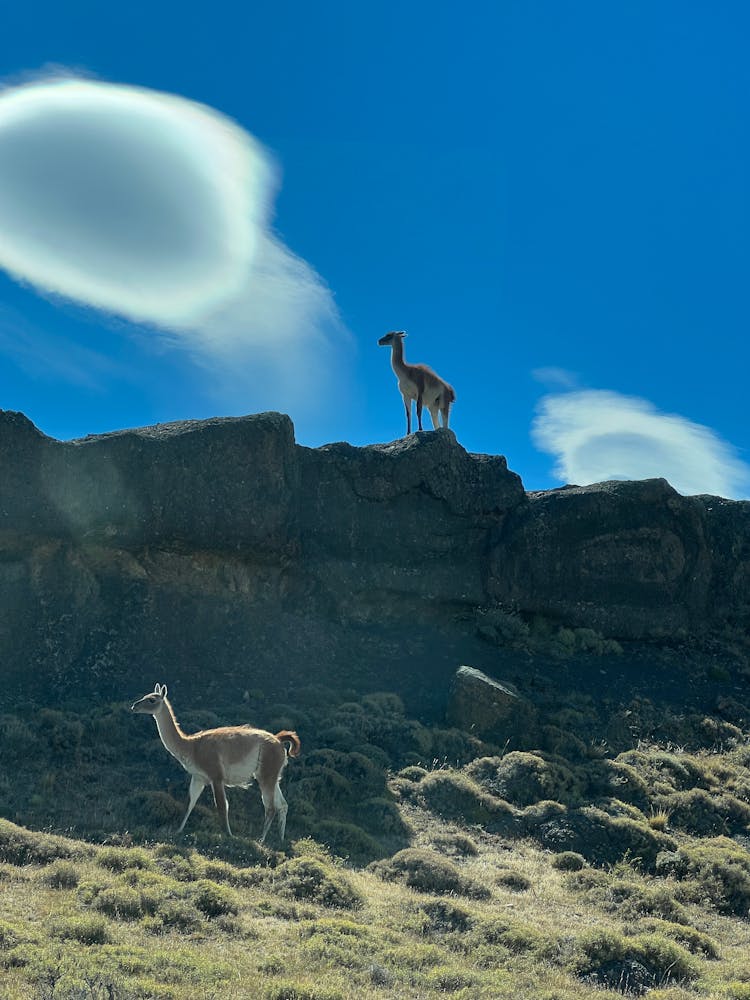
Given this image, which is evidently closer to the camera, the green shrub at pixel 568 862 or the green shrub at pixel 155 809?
the green shrub at pixel 155 809

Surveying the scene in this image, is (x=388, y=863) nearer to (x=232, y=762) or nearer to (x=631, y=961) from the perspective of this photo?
(x=232, y=762)

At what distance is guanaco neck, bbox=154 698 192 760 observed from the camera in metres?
14.2

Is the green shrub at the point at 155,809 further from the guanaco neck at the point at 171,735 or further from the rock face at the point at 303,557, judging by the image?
the rock face at the point at 303,557

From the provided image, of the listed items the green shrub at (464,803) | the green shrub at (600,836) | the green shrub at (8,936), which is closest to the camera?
the green shrub at (8,936)

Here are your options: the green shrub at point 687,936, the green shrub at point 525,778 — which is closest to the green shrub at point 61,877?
the green shrub at point 687,936

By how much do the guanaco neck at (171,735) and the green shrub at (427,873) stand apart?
11.1 feet

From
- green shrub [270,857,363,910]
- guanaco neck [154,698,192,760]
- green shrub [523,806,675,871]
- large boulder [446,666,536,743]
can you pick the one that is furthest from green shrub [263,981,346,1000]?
large boulder [446,666,536,743]

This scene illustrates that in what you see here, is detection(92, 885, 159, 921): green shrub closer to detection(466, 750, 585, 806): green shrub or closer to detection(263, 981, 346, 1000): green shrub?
detection(263, 981, 346, 1000): green shrub

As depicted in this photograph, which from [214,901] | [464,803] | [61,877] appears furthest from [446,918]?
[464,803]

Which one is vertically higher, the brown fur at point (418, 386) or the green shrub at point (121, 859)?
the brown fur at point (418, 386)

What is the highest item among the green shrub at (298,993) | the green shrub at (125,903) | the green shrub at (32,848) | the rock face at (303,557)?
the rock face at (303,557)

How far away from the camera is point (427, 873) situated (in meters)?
12.9

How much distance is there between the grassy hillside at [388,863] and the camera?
8617 mm

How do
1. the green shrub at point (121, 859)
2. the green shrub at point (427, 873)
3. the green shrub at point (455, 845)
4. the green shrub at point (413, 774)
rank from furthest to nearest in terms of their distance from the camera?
the green shrub at point (413, 774) → the green shrub at point (455, 845) → the green shrub at point (427, 873) → the green shrub at point (121, 859)
